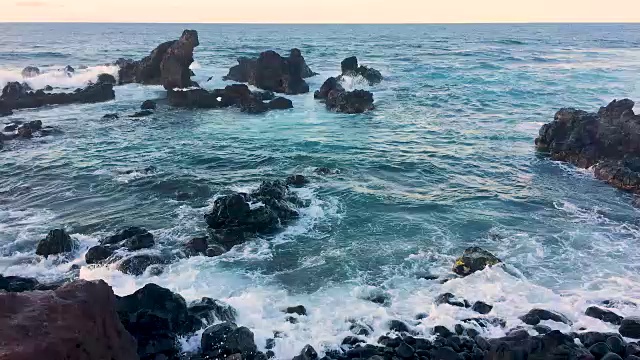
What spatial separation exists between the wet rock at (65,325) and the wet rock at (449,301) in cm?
877

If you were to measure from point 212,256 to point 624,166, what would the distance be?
2138 cm

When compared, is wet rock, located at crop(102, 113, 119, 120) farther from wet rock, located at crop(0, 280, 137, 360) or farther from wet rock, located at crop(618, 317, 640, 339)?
wet rock, located at crop(618, 317, 640, 339)

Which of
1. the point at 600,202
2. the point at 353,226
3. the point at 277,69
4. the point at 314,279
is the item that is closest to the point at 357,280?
the point at 314,279

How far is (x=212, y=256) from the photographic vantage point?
17.7 m

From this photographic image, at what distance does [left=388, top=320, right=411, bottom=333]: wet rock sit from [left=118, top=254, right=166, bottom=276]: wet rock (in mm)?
8433

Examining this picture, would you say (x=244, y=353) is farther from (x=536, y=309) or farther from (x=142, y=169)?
(x=142, y=169)

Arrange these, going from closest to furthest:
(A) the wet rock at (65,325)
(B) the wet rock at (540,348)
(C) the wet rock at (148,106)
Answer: (A) the wet rock at (65,325)
(B) the wet rock at (540,348)
(C) the wet rock at (148,106)

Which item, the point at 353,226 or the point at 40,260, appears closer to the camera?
the point at 40,260

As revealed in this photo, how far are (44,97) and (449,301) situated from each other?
4557 cm

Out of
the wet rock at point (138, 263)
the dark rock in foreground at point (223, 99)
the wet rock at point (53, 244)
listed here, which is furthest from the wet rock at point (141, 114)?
the wet rock at point (138, 263)

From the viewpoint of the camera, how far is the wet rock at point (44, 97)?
44.2 metres

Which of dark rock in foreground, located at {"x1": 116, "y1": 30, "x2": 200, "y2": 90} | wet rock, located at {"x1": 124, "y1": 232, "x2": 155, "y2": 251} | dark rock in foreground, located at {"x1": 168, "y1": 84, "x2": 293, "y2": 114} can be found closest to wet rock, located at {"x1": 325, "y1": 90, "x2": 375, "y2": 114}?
dark rock in foreground, located at {"x1": 168, "y1": 84, "x2": 293, "y2": 114}

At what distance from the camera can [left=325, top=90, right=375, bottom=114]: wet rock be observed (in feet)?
143

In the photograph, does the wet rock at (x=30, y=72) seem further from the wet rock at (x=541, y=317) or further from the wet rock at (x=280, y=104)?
the wet rock at (x=541, y=317)
